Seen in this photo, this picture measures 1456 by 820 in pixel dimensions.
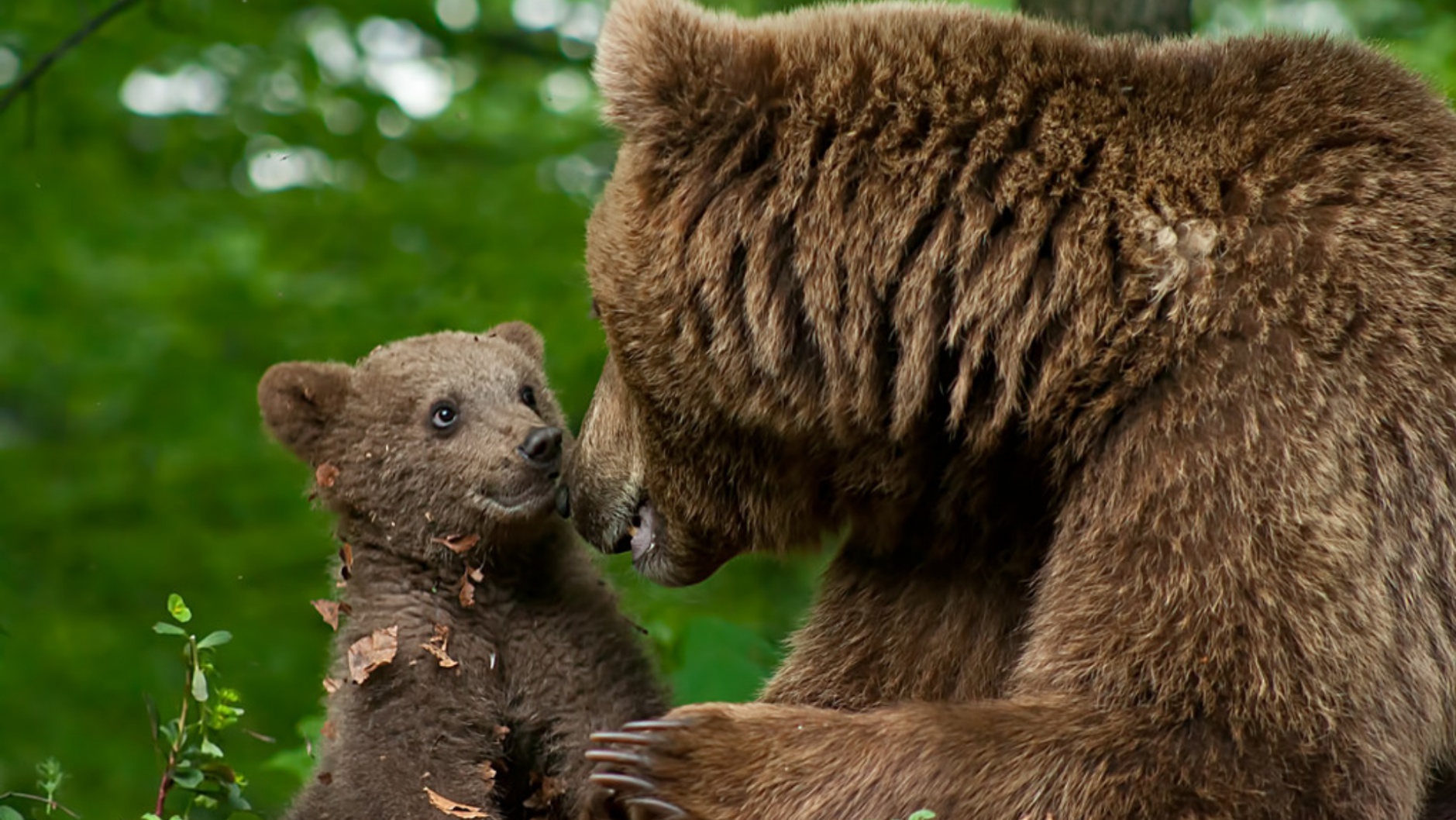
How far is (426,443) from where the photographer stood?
13.8 ft

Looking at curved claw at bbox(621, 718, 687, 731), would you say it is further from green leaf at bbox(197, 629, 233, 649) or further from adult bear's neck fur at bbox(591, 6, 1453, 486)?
green leaf at bbox(197, 629, 233, 649)

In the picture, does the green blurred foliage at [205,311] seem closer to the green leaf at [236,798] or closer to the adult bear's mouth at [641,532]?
the adult bear's mouth at [641,532]

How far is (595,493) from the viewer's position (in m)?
4.01

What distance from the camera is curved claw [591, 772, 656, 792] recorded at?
10.7 feet

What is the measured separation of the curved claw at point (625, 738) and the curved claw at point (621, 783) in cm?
6

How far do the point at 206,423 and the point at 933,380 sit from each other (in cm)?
539

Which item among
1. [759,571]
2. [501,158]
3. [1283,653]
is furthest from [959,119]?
[501,158]

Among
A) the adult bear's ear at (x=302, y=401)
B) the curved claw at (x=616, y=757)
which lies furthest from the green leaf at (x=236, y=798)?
the curved claw at (x=616, y=757)

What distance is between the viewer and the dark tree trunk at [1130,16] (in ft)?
16.7

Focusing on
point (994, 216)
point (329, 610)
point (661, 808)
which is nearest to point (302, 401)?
point (329, 610)

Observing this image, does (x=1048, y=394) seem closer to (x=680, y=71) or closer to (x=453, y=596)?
(x=680, y=71)

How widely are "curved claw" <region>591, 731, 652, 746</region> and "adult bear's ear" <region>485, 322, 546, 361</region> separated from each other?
4.97ft

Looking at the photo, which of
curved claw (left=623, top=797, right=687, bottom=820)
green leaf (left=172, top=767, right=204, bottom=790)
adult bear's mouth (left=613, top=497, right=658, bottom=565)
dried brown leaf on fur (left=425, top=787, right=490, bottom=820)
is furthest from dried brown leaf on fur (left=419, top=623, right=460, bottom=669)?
curved claw (left=623, top=797, right=687, bottom=820)

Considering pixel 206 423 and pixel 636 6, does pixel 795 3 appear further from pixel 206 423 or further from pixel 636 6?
pixel 636 6
